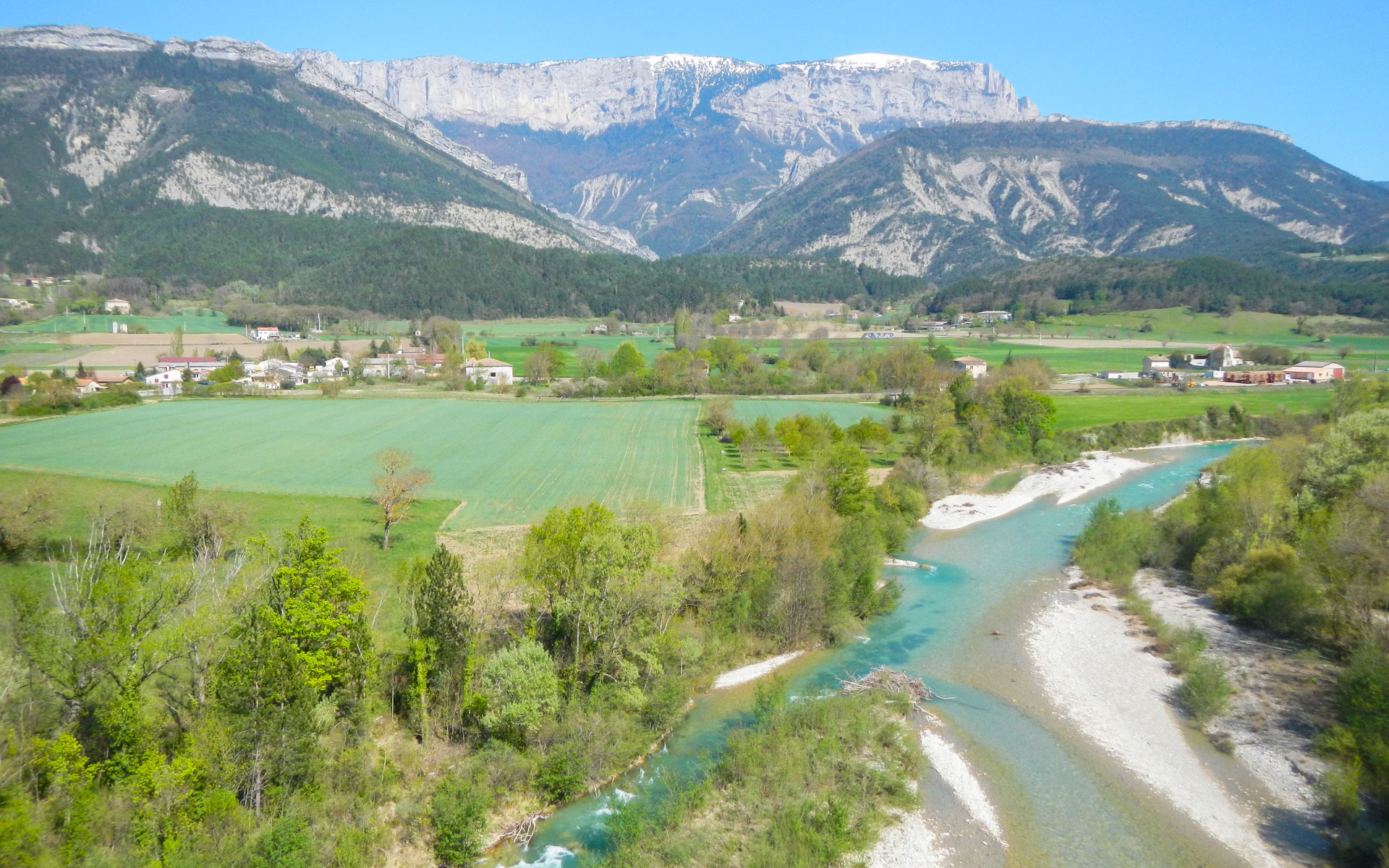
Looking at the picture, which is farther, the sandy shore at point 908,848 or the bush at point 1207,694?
the bush at point 1207,694

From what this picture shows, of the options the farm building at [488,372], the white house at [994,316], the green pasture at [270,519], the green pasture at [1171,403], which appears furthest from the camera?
the white house at [994,316]

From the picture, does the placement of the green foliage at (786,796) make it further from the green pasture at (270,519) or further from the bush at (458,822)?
the green pasture at (270,519)

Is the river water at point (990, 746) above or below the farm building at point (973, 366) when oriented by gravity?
below

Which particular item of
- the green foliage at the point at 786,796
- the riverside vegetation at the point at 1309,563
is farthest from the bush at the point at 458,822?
the riverside vegetation at the point at 1309,563

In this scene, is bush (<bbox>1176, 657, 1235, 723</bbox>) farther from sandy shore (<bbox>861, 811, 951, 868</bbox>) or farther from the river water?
sandy shore (<bbox>861, 811, 951, 868</bbox>)

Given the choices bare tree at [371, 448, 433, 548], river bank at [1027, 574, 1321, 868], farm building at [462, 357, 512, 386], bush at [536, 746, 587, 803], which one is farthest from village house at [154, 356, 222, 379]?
river bank at [1027, 574, 1321, 868]

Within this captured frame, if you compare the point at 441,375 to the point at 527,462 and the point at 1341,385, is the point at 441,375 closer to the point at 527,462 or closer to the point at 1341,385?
the point at 527,462

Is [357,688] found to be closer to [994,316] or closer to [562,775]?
[562,775]
